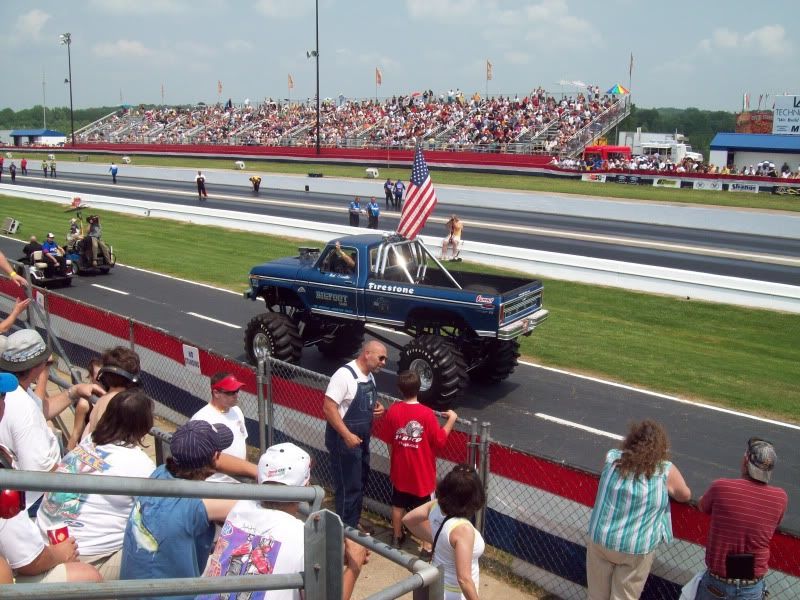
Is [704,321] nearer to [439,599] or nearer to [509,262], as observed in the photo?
[509,262]

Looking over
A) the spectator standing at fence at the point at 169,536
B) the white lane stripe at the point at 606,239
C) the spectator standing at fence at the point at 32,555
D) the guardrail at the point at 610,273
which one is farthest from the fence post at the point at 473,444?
the white lane stripe at the point at 606,239

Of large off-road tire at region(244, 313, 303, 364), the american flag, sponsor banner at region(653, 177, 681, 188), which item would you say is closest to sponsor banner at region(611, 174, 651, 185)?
sponsor banner at region(653, 177, 681, 188)

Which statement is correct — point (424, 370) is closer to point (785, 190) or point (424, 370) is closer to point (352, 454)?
point (352, 454)

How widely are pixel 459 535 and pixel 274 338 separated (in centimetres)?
781

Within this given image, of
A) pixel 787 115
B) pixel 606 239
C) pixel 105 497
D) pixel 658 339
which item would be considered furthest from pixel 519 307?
pixel 787 115

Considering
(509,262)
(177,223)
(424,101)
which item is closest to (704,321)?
(509,262)

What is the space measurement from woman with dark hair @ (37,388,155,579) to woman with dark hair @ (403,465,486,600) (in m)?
1.65

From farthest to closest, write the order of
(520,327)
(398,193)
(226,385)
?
(398,193) → (520,327) → (226,385)

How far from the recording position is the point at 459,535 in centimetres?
425

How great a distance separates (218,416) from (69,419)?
460cm

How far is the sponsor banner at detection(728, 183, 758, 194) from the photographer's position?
4198cm

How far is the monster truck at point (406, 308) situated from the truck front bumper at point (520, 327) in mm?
17

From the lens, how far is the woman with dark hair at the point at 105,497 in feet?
13.2

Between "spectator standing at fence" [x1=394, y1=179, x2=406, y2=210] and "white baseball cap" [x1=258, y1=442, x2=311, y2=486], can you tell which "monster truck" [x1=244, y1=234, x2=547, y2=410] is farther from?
"spectator standing at fence" [x1=394, y1=179, x2=406, y2=210]
